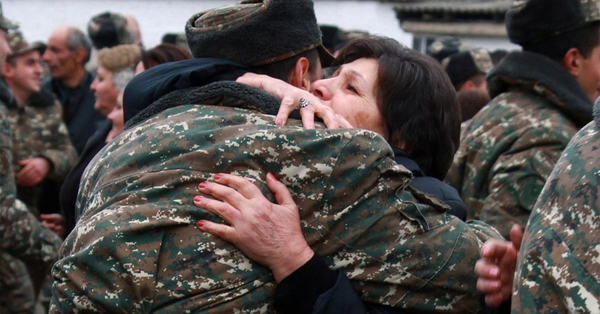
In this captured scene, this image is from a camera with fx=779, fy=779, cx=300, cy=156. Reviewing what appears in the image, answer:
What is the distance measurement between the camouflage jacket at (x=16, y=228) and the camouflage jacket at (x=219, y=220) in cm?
219

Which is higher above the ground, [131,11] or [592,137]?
[592,137]

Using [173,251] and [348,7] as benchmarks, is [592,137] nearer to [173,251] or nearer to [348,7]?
[173,251]

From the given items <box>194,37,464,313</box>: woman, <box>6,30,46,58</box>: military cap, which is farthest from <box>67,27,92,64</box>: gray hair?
<box>194,37,464,313</box>: woman

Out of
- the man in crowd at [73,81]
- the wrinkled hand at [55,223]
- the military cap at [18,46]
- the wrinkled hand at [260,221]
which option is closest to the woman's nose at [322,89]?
the wrinkled hand at [260,221]

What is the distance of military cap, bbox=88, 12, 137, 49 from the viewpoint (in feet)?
25.5

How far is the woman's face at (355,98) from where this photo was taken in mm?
2748

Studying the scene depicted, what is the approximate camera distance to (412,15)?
18438 millimetres

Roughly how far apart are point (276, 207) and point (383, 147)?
36cm

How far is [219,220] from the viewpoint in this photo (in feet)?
7.11

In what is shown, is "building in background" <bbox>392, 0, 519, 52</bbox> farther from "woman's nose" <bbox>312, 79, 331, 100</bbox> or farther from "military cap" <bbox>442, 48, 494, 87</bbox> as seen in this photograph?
"woman's nose" <bbox>312, 79, 331, 100</bbox>

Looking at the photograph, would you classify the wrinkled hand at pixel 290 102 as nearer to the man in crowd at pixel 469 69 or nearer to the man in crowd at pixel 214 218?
the man in crowd at pixel 214 218

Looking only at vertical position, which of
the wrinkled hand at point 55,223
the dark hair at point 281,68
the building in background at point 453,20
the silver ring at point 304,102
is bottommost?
the building in background at point 453,20

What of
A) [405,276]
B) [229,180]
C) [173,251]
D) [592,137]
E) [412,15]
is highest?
[592,137]

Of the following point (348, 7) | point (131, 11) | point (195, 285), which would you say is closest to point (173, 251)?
point (195, 285)
